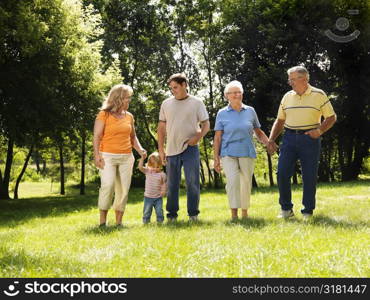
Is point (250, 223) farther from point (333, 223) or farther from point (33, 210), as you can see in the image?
point (33, 210)

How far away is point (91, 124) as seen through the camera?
22422mm

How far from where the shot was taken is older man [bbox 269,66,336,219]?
7.74 metres

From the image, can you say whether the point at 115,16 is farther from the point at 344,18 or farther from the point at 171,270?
the point at 171,270

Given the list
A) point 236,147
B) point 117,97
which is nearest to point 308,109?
point 236,147

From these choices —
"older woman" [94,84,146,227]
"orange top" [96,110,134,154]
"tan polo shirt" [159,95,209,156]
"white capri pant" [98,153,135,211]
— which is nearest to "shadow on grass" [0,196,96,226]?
"white capri pant" [98,153,135,211]

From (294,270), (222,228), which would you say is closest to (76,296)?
(294,270)

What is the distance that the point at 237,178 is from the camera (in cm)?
804

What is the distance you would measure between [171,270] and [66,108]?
18412mm

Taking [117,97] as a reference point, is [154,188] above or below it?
below

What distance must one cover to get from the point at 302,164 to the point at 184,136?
216cm

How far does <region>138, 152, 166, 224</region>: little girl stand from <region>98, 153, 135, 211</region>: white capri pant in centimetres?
107

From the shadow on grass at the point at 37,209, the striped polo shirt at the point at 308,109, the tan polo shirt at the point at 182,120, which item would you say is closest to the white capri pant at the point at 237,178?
the tan polo shirt at the point at 182,120

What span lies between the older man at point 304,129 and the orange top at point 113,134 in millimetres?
2852

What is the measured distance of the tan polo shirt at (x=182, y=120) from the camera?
26.0 ft
